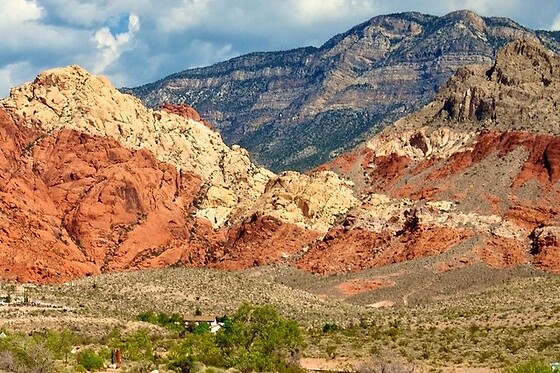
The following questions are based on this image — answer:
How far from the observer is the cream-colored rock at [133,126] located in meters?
141

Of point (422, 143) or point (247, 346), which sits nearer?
point (247, 346)

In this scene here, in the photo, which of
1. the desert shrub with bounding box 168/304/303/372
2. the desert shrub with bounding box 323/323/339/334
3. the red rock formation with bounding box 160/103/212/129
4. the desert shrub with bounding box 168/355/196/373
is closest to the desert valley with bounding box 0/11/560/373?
the desert shrub with bounding box 323/323/339/334

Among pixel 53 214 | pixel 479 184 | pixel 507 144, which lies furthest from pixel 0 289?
pixel 507 144

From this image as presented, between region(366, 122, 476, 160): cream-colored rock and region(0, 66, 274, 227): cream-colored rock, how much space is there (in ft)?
70.6

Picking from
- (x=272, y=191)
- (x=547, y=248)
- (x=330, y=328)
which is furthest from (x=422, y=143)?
(x=330, y=328)

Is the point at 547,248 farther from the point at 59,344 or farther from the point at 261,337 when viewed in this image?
the point at 59,344

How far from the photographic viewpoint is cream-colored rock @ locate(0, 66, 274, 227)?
141 m

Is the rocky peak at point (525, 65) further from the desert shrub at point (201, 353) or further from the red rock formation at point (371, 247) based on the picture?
the desert shrub at point (201, 353)

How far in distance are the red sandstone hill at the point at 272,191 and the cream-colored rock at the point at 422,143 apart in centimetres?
34

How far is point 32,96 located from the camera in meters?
145

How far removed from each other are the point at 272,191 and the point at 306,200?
248 inches

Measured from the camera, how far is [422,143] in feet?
502

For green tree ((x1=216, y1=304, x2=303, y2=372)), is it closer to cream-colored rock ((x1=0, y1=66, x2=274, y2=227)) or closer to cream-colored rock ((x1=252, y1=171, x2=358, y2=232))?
cream-colored rock ((x1=252, y1=171, x2=358, y2=232))

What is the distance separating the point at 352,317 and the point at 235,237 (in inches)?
1732
